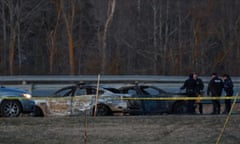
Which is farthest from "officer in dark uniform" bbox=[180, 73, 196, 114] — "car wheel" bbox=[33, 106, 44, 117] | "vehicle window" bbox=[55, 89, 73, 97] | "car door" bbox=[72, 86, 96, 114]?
"car wheel" bbox=[33, 106, 44, 117]

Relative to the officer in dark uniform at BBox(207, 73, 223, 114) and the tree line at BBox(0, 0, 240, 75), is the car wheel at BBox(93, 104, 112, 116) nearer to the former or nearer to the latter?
the officer in dark uniform at BBox(207, 73, 223, 114)

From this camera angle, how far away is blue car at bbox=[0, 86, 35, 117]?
21.3 meters

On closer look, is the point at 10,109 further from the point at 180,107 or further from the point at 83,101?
the point at 180,107

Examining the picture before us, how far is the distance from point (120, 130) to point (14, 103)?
545 cm

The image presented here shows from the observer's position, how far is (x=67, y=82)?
1203 inches

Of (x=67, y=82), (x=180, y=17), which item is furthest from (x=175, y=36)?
(x=67, y=82)

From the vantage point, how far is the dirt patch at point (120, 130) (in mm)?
16500

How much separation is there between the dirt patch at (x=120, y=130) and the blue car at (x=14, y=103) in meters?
2.67

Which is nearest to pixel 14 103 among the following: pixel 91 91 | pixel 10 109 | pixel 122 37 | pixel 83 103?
pixel 10 109

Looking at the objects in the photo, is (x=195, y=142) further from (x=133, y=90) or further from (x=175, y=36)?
(x=175, y=36)

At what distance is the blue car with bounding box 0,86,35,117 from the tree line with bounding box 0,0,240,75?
1948 cm

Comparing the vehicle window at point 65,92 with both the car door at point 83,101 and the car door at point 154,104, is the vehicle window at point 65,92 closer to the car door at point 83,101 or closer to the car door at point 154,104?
the car door at point 83,101

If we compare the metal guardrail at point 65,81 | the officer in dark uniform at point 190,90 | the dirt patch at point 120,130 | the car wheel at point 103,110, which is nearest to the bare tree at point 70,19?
the metal guardrail at point 65,81

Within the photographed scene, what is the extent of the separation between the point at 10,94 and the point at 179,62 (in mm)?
23275
